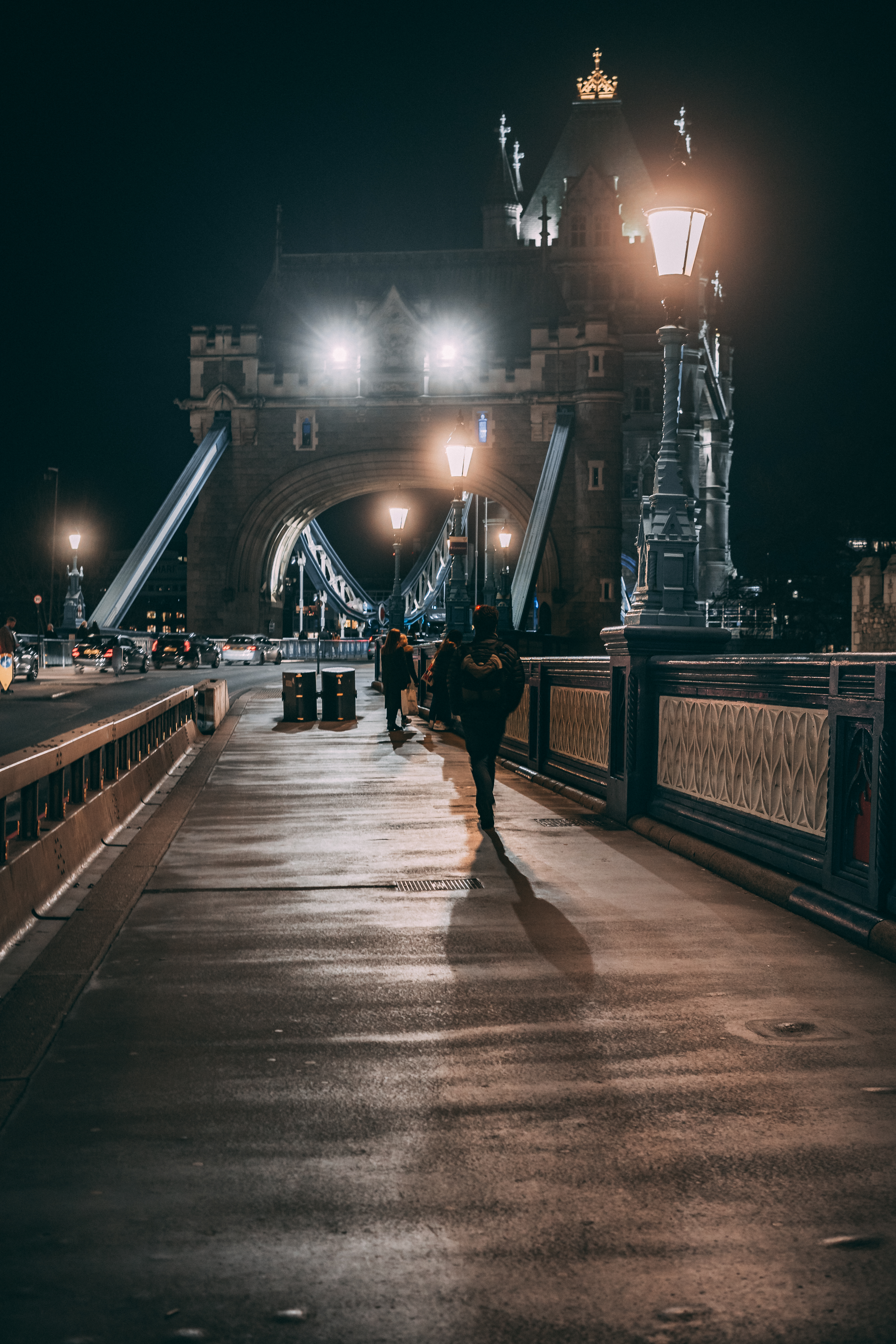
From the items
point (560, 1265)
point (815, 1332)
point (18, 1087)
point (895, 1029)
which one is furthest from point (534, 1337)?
point (895, 1029)

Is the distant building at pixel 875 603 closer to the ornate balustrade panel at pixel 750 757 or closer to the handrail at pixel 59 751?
the ornate balustrade panel at pixel 750 757

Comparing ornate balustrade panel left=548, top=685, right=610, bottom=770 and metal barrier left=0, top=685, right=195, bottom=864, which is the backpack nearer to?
ornate balustrade panel left=548, top=685, right=610, bottom=770

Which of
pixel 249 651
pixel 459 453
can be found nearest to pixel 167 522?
pixel 249 651

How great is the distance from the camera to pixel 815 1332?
7.64 feet

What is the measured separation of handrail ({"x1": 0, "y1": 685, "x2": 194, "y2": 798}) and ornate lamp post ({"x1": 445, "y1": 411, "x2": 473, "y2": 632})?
8.26 metres

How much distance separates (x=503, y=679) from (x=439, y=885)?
1.96 metres

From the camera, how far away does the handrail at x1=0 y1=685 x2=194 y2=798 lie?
531 centimetres

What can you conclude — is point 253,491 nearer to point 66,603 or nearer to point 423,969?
point 66,603

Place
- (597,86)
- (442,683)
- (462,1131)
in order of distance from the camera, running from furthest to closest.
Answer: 1. (597,86)
2. (442,683)
3. (462,1131)

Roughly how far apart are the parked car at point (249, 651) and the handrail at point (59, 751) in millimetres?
42534

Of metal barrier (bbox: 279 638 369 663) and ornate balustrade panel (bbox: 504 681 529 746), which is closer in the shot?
ornate balustrade panel (bbox: 504 681 529 746)

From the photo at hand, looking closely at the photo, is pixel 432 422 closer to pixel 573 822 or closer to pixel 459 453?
pixel 459 453

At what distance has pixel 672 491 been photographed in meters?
8.95

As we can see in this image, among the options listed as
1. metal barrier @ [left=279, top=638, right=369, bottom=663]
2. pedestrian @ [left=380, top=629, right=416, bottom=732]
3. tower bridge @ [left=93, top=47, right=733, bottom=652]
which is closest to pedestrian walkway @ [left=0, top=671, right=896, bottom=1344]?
pedestrian @ [left=380, top=629, right=416, bottom=732]
